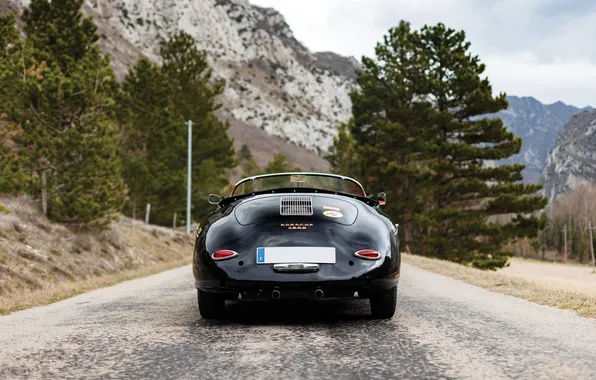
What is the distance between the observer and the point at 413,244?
→ 40.0m

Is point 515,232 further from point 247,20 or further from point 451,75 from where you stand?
point 247,20

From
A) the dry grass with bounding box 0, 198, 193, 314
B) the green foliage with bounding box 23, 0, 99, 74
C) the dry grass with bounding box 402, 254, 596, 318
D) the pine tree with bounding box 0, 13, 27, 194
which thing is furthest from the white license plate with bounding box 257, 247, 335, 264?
the green foliage with bounding box 23, 0, 99, 74

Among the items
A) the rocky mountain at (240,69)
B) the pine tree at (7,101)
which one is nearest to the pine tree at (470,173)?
the pine tree at (7,101)

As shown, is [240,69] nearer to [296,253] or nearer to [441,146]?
[441,146]

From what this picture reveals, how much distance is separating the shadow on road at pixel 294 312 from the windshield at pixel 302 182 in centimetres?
128

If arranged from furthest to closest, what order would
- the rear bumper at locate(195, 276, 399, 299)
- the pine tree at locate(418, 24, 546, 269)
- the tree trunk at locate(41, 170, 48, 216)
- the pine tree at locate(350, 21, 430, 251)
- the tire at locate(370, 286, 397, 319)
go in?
the pine tree at locate(350, 21, 430, 251) < the pine tree at locate(418, 24, 546, 269) < the tree trunk at locate(41, 170, 48, 216) < the tire at locate(370, 286, 397, 319) < the rear bumper at locate(195, 276, 399, 299)

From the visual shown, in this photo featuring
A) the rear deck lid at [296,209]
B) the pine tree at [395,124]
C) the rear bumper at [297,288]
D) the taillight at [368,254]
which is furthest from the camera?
the pine tree at [395,124]

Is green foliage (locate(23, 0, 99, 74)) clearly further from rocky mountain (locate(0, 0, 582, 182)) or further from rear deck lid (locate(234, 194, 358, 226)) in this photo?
rocky mountain (locate(0, 0, 582, 182))

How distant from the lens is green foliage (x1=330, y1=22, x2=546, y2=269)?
35344 millimetres

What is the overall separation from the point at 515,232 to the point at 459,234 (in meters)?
3.27

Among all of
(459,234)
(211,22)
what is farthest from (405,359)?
(211,22)

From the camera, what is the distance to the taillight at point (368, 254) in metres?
5.00

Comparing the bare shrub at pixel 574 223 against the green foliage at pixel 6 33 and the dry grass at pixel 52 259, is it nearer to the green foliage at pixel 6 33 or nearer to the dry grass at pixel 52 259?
the dry grass at pixel 52 259

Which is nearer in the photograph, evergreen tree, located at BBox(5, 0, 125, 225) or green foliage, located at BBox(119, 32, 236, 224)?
evergreen tree, located at BBox(5, 0, 125, 225)
